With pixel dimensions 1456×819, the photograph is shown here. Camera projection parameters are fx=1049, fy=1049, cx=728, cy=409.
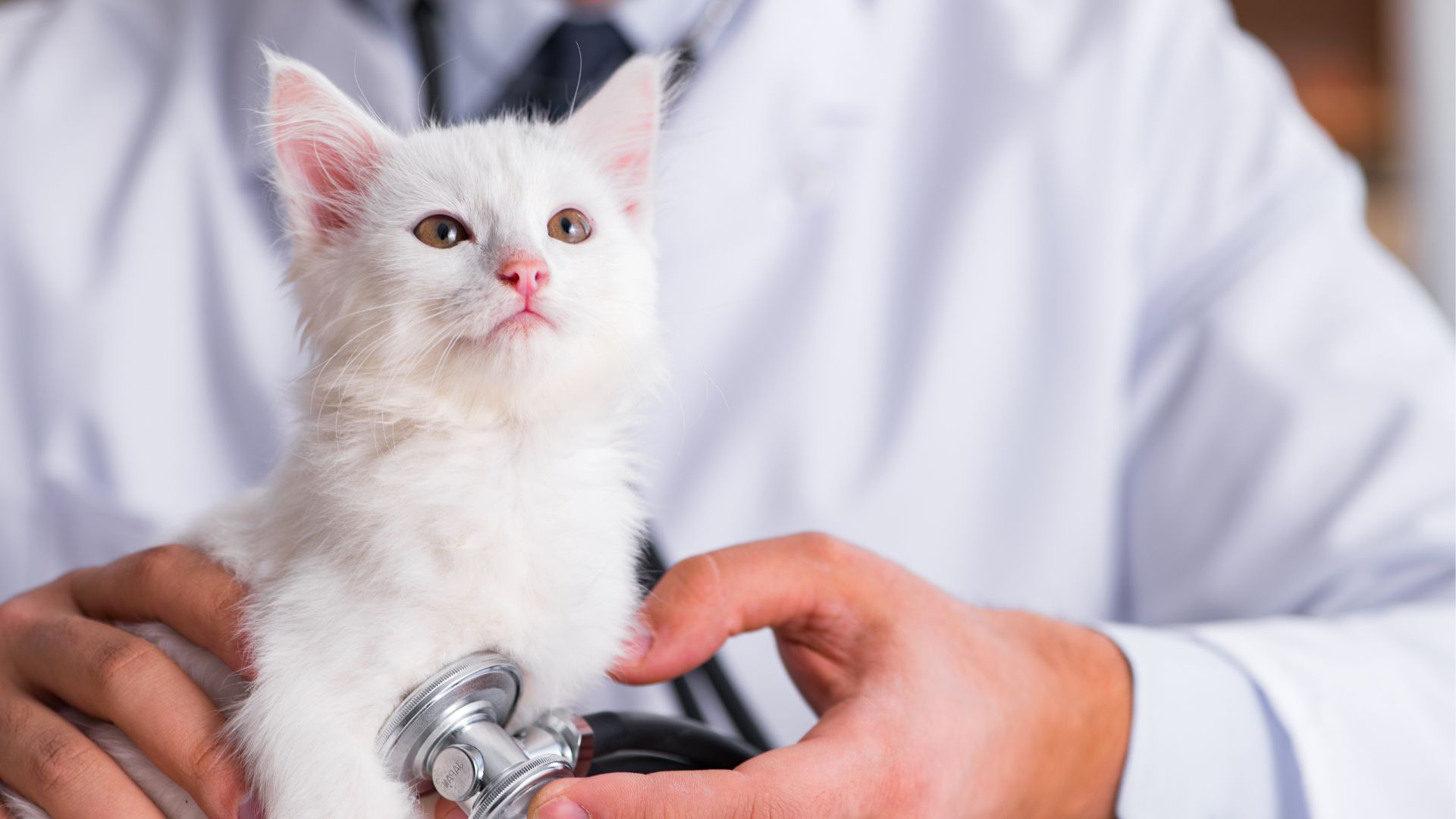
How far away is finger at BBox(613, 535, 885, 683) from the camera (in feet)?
2.13

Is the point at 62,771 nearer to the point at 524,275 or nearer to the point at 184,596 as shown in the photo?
the point at 184,596

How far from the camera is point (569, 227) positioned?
1.88ft

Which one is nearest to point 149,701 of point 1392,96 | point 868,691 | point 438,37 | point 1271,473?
point 868,691

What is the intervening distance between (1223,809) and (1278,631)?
A: 17 centimetres

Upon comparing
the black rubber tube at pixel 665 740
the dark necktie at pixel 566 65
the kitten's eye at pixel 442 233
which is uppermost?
the dark necktie at pixel 566 65

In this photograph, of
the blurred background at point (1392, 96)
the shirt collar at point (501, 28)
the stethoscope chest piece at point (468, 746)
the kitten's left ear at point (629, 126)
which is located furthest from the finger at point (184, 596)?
the blurred background at point (1392, 96)

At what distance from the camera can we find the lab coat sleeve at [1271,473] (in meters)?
0.87

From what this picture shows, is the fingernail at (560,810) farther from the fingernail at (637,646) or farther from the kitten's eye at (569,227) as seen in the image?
the kitten's eye at (569,227)

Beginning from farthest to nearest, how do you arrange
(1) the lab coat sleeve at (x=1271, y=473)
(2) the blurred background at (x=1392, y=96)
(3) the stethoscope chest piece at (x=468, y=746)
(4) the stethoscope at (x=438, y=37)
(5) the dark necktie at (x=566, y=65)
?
(2) the blurred background at (x=1392, y=96), (5) the dark necktie at (x=566, y=65), (4) the stethoscope at (x=438, y=37), (1) the lab coat sleeve at (x=1271, y=473), (3) the stethoscope chest piece at (x=468, y=746)

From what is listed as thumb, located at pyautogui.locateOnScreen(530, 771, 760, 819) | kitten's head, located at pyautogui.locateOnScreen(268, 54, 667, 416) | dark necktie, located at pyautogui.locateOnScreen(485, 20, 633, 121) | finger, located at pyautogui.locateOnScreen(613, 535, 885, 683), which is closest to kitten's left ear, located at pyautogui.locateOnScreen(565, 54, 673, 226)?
kitten's head, located at pyautogui.locateOnScreen(268, 54, 667, 416)

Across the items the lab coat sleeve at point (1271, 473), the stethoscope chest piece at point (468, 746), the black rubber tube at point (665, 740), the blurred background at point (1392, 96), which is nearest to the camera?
the stethoscope chest piece at point (468, 746)

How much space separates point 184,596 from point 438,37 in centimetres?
83

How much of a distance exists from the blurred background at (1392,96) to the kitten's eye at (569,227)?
2.18 m

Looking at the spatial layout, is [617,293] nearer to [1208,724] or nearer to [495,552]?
[495,552]
